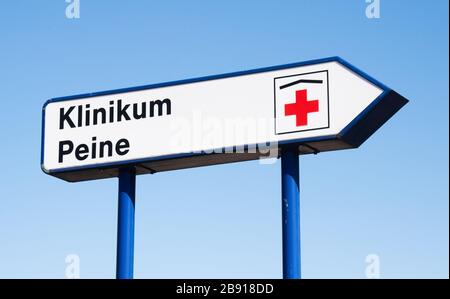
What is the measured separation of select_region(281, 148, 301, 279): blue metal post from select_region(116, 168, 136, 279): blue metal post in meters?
2.90

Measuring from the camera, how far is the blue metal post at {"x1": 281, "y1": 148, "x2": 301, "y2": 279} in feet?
44.9

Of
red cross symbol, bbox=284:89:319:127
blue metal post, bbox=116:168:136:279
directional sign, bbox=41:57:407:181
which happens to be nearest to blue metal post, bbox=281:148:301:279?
directional sign, bbox=41:57:407:181

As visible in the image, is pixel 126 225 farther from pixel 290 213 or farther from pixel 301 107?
pixel 301 107

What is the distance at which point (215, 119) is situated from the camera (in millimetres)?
15203

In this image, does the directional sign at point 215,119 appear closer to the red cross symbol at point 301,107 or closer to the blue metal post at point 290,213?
the red cross symbol at point 301,107

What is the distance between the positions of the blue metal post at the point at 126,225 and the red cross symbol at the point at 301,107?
10.1 feet

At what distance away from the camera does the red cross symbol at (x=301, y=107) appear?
14.6m

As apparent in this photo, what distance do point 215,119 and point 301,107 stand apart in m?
A: 1.49

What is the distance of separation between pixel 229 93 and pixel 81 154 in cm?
291
